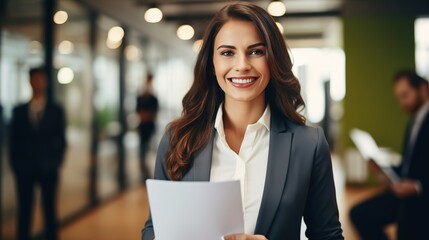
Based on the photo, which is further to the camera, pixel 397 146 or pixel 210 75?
pixel 397 146

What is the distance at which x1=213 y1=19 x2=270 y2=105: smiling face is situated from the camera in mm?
1434

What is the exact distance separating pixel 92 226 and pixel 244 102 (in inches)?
167

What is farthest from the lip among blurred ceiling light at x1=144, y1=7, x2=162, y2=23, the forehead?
blurred ceiling light at x1=144, y1=7, x2=162, y2=23

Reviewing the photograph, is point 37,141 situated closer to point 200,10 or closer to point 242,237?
point 242,237

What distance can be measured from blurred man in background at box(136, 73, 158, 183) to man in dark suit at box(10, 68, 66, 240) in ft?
9.82

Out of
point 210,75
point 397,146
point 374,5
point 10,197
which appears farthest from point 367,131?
point 210,75

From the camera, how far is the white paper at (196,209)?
127 centimetres

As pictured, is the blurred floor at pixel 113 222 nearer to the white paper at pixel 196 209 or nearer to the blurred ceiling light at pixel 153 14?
the blurred ceiling light at pixel 153 14

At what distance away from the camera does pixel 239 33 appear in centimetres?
145

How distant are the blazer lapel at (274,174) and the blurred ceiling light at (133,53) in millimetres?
6536

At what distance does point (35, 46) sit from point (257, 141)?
3807mm

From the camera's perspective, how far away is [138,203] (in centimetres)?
663

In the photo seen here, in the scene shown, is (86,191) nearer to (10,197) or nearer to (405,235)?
(10,197)

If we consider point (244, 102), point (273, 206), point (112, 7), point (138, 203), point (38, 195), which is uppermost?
point (112, 7)
